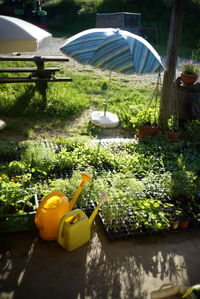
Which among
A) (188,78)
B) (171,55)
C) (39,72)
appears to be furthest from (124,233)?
(39,72)

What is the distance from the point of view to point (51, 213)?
10.8ft

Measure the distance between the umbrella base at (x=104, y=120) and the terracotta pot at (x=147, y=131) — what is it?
815 millimetres

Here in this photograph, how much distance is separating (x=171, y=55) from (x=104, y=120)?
1950 mm

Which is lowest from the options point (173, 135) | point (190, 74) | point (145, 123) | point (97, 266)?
point (97, 266)

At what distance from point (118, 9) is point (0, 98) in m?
16.5

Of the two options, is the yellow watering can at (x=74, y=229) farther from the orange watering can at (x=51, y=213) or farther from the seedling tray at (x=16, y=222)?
the seedling tray at (x=16, y=222)

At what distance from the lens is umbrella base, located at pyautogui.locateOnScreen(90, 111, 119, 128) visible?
660 cm

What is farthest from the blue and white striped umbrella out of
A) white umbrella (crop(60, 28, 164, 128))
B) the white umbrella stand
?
the white umbrella stand

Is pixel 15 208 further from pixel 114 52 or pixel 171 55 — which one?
pixel 171 55

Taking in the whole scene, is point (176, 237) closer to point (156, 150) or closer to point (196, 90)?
point (156, 150)

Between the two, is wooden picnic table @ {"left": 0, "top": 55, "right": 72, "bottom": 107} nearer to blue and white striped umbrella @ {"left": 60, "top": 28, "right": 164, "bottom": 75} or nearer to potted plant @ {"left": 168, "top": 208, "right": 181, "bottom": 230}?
blue and white striped umbrella @ {"left": 60, "top": 28, "right": 164, "bottom": 75}

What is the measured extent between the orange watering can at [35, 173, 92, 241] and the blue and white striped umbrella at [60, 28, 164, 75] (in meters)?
2.71

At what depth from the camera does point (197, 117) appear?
6699 mm

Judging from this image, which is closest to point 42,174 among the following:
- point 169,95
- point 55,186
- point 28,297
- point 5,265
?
point 55,186
